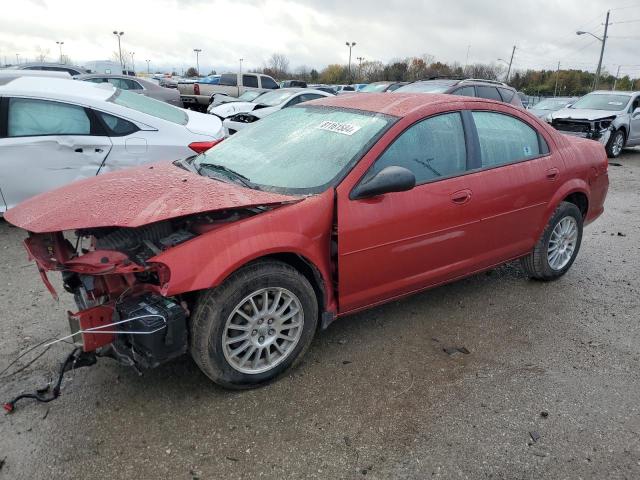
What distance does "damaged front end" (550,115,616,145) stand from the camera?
1188cm

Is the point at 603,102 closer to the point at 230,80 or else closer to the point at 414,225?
the point at 414,225

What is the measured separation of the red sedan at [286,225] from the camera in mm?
2543

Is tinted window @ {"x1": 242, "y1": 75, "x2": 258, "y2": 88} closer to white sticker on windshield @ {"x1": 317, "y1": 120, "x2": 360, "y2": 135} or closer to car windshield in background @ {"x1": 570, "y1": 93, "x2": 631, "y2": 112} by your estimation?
car windshield in background @ {"x1": 570, "y1": 93, "x2": 631, "y2": 112}

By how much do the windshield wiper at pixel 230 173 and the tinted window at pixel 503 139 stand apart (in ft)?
5.53

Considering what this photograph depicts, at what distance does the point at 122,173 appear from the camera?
11.2 feet

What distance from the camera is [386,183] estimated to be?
291 centimetres

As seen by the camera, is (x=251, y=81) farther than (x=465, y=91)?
Yes

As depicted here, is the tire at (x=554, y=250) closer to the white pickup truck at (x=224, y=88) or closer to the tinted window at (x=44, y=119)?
the tinted window at (x=44, y=119)

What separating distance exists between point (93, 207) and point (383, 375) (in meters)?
1.90

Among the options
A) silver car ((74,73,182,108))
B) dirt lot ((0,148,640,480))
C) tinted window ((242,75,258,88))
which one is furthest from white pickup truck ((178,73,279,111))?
dirt lot ((0,148,640,480))

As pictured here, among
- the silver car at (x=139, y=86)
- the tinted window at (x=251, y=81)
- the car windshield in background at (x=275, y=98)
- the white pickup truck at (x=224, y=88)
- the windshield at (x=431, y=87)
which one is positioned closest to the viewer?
the windshield at (x=431, y=87)

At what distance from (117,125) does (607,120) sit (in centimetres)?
1122

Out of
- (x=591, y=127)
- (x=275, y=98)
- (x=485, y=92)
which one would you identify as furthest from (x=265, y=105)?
(x=591, y=127)

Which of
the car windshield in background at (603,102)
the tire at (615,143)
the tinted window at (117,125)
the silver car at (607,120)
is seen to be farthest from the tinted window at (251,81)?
the tinted window at (117,125)
